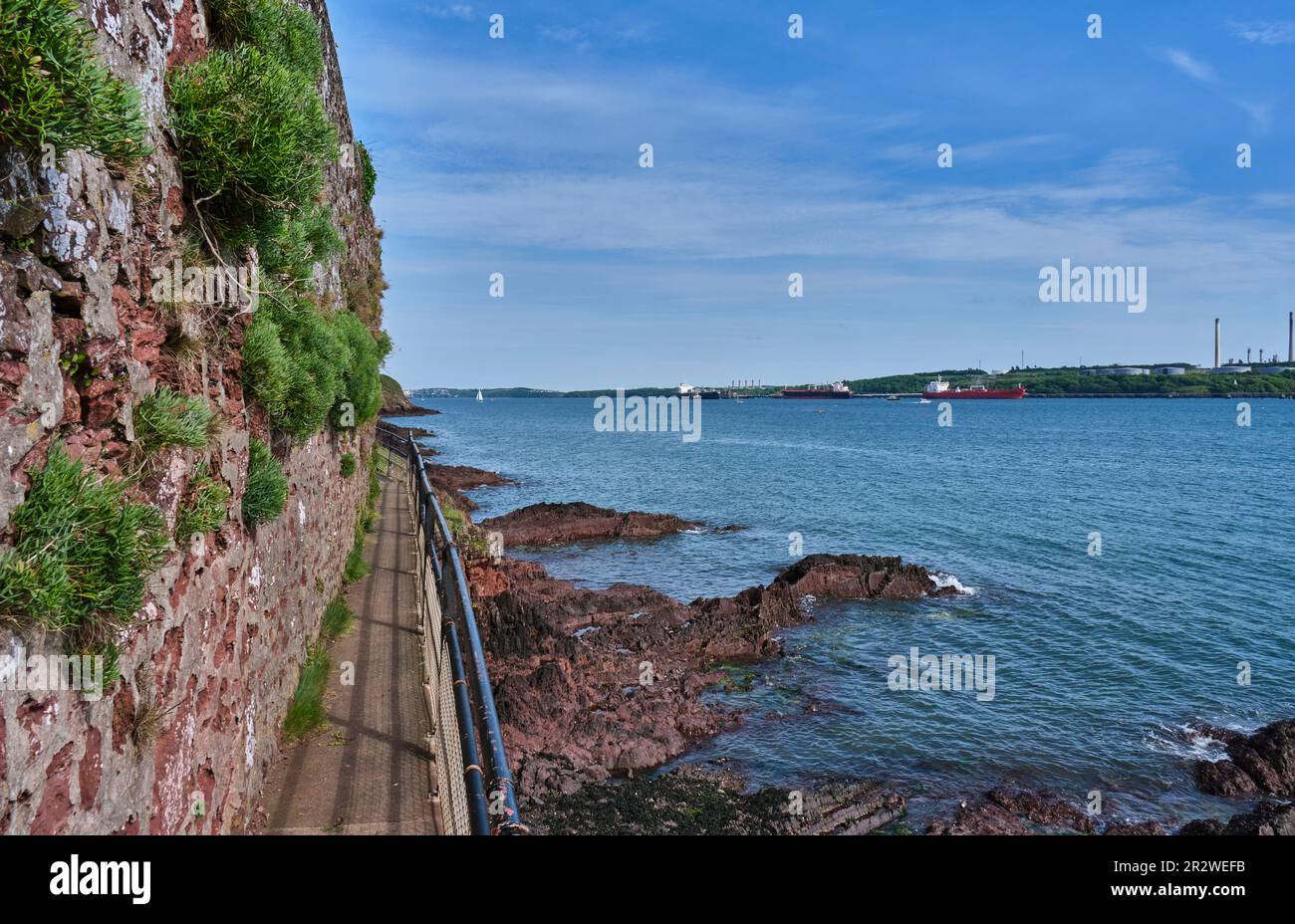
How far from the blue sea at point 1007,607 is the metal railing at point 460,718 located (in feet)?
25.4

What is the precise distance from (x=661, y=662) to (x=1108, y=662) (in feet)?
35.2

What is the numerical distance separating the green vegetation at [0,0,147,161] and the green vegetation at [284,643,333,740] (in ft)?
16.7

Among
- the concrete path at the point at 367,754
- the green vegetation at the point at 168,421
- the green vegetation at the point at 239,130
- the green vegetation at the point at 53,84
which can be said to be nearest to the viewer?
the green vegetation at the point at 53,84

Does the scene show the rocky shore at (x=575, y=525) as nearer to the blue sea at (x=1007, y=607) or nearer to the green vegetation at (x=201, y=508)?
the blue sea at (x=1007, y=607)

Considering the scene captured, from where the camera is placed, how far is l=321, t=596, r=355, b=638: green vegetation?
9.01 metres

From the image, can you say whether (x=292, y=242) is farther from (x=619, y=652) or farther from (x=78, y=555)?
(x=619, y=652)

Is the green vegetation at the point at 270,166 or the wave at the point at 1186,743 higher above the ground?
the green vegetation at the point at 270,166

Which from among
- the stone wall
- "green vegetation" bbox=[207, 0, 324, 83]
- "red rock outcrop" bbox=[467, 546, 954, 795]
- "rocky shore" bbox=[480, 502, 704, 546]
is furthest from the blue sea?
"green vegetation" bbox=[207, 0, 324, 83]

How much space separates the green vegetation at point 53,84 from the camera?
2529 mm

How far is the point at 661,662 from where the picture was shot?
1777cm

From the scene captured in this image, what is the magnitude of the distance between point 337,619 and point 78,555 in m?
6.85

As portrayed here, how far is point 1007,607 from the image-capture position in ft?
74.8

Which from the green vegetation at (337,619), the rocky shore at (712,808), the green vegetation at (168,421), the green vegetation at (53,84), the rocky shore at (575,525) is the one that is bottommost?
the rocky shore at (712,808)

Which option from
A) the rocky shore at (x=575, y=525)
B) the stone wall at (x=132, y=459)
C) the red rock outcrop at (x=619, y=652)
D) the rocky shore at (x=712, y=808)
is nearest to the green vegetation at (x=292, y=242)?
the stone wall at (x=132, y=459)
